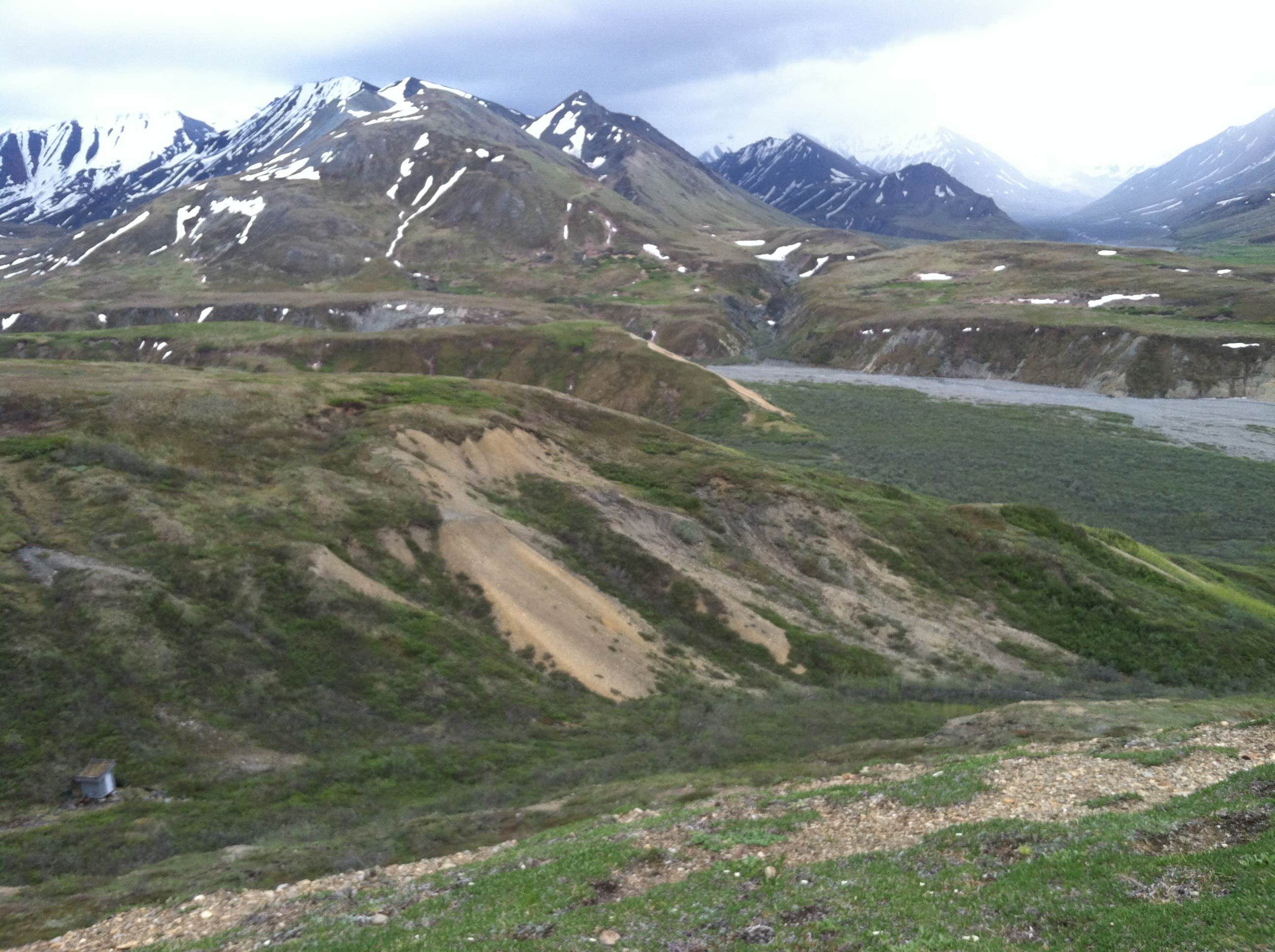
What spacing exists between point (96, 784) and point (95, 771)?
52 centimetres

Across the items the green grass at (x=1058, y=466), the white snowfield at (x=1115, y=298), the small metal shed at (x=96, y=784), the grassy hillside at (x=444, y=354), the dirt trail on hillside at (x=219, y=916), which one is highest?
the white snowfield at (x=1115, y=298)

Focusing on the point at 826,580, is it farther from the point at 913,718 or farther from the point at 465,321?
the point at 465,321

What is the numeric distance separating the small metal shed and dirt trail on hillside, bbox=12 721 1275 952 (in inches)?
358

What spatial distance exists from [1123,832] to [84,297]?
765ft

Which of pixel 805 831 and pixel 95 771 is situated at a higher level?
pixel 805 831

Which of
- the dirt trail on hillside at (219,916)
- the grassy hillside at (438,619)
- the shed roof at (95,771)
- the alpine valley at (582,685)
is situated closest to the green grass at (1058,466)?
the alpine valley at (582,685)

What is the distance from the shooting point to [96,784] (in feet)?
88.3

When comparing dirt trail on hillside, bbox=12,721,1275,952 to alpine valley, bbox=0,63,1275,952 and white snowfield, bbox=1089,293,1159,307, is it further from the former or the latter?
white snowfield, bbox=1089,293,1159,307

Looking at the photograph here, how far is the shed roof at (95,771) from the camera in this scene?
2697cm

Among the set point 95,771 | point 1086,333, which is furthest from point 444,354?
point 95,771

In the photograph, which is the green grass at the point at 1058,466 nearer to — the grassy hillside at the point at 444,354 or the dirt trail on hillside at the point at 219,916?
the grassy hillside at the point at 444,354

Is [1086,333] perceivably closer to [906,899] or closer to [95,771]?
[906,899]

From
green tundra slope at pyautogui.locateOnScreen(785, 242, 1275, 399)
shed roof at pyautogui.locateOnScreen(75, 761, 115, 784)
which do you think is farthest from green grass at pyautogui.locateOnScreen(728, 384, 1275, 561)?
shed roof at pyautogui.locateOnScreen(75, 761, 115, 784)

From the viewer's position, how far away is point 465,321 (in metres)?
173
